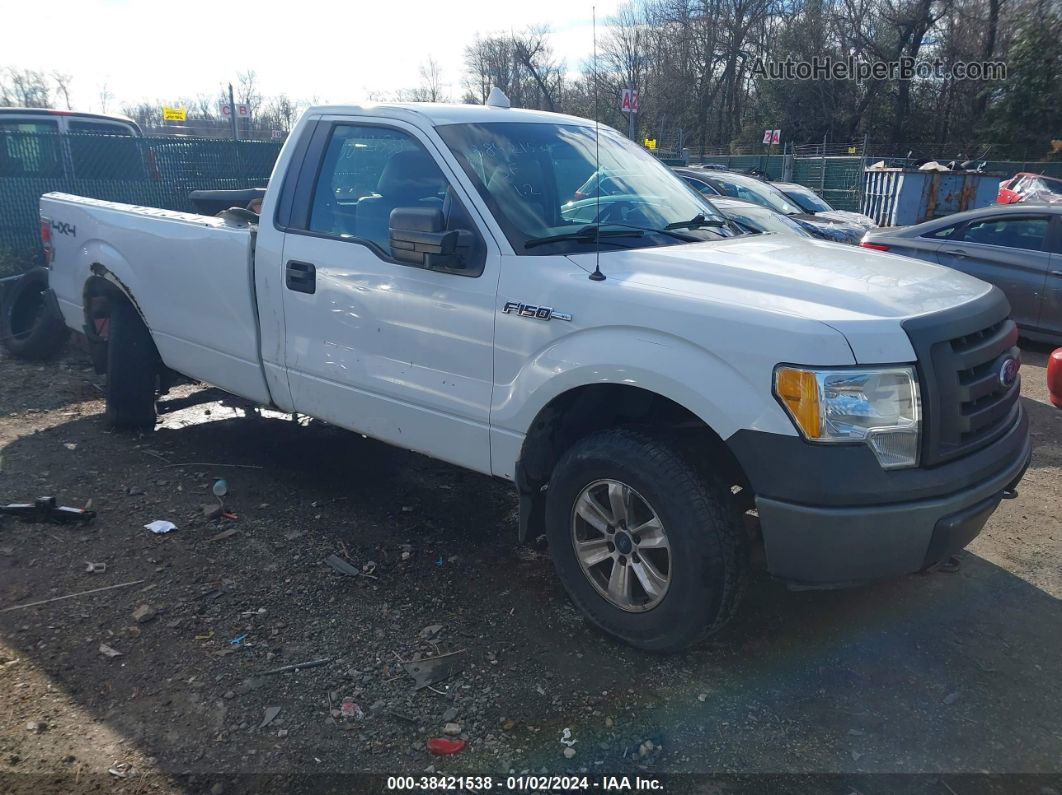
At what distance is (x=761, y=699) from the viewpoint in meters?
3.07

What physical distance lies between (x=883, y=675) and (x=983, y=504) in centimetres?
77

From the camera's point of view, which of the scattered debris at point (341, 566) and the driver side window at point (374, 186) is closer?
the driver side window at point (374, 186)

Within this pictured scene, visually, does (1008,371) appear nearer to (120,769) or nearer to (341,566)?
(341,566)

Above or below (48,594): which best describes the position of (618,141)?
above

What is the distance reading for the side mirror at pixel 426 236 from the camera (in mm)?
3418

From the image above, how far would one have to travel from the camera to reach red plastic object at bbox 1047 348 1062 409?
6.48 metres

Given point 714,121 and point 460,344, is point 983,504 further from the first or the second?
point 714,121

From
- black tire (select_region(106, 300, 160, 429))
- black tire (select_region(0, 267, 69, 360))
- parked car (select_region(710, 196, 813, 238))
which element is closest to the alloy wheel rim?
black tire (select_region(106, 300, 160, 429))

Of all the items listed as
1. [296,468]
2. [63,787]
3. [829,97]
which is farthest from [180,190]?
[829,97]

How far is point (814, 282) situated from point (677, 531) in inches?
41.5

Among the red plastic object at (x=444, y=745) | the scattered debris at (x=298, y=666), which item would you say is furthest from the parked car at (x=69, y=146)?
the red plastic object at (x=444, y=745)

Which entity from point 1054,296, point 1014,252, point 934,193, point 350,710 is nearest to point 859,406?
point 350,710

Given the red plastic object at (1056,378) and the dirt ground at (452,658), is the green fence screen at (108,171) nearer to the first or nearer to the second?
the dirt ground at (452,658)

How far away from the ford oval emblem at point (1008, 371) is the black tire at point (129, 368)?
15.9 feet
